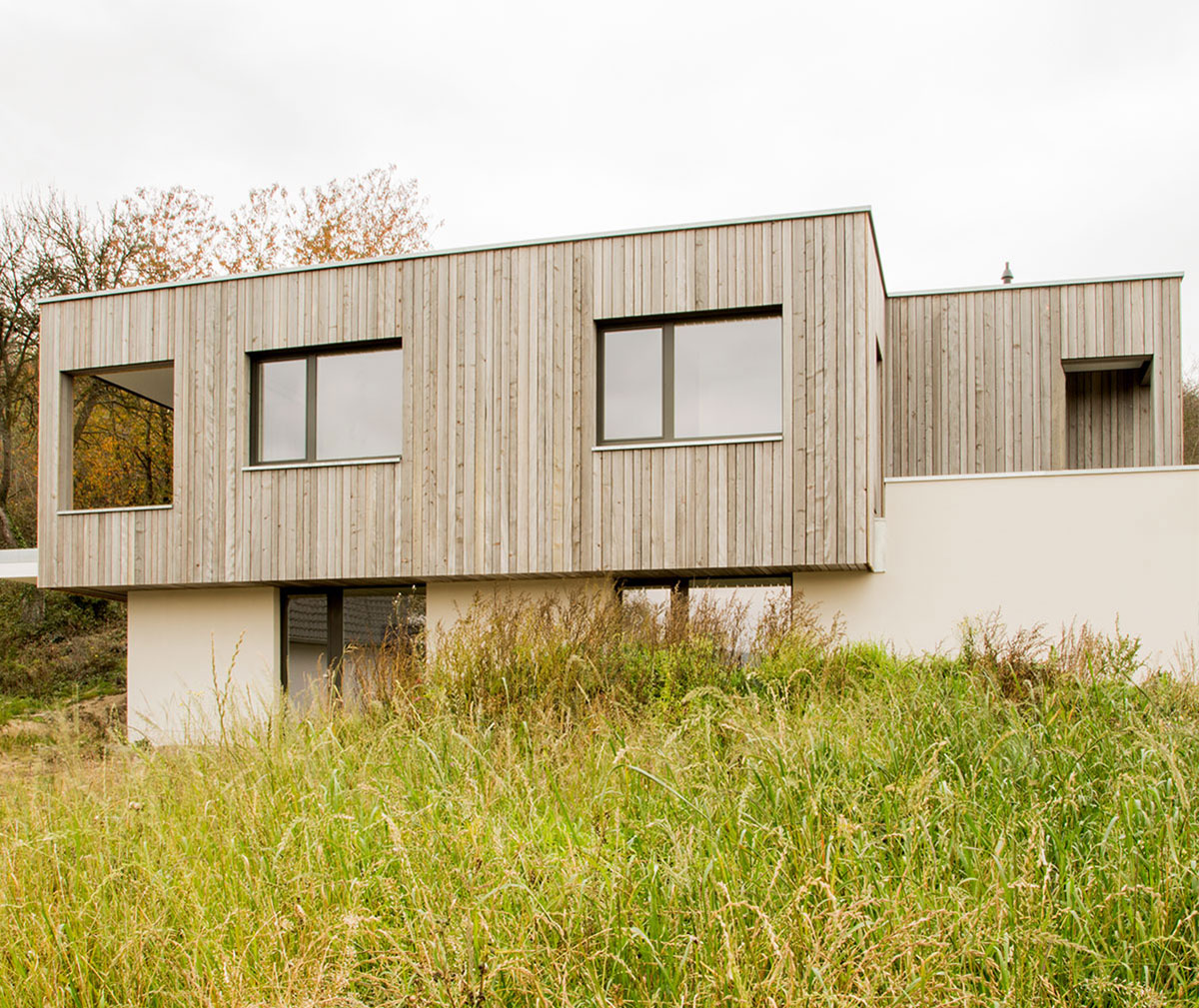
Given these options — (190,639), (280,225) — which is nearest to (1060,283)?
(190,639)

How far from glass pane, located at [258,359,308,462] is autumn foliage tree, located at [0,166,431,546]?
10.1 metres

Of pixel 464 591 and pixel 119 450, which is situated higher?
pixel 119 450

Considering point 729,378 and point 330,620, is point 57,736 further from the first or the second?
point 330,620

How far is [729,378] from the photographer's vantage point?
11.3 m

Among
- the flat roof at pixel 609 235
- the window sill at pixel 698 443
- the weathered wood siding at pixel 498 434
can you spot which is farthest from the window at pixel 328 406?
the window sill at pixel 698 443

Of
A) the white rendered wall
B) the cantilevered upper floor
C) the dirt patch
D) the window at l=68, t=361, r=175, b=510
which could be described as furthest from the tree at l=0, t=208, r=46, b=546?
the white rendered wall

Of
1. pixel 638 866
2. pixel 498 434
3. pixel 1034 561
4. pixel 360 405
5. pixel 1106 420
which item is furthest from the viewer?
pixel 1106 420

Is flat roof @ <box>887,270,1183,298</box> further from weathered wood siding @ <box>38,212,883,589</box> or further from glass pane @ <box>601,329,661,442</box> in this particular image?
glass pane @ <box>601,329,661,442</box>

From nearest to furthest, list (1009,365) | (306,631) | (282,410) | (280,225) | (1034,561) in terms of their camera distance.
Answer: (1034,561) → (282,410) → (1009,365) → (306,631) → (280,225)

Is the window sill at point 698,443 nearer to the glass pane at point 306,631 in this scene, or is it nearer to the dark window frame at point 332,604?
the dark window frame at point 332,604

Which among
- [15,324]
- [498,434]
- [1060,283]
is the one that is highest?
[15,324]

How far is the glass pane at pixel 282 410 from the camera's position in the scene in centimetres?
1289

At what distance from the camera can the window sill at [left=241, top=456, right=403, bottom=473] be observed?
481 inches

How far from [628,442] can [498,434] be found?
1.46 metres
